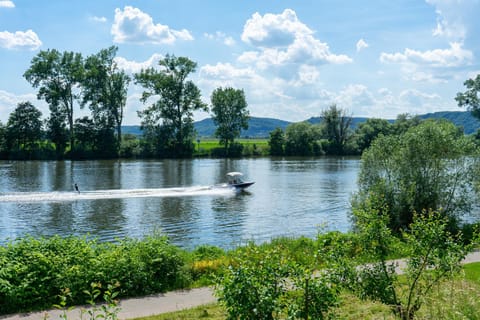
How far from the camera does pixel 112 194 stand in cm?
4084

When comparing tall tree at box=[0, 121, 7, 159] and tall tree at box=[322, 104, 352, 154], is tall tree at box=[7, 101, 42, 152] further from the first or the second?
tall tree at box=[322, 104, 352, 154]

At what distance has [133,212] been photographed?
32.6 m

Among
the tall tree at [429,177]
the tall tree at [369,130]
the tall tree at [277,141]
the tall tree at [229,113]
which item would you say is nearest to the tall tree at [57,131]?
the tall tree at [229,113]

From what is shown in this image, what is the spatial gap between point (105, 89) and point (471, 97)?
77.1 m

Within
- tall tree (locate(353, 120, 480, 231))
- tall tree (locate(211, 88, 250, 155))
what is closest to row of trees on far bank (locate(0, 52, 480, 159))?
tall tree (locate(211, 88, 250, 155))

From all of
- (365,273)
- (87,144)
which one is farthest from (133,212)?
(87,144)

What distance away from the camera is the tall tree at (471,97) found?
96.6 metres

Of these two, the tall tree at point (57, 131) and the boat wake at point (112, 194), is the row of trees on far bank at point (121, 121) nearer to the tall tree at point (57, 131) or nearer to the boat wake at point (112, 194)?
the tall tree at point (57, 131)

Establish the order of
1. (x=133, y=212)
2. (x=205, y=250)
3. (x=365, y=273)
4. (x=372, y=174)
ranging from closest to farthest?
1. (x=365, y=273)
2. (x=205, y=250)
3. (x=372, y=174)
4. (x=133, y=212)

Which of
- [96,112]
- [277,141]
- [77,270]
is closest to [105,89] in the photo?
[96,112]

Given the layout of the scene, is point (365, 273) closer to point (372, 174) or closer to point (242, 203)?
point (372, 174)

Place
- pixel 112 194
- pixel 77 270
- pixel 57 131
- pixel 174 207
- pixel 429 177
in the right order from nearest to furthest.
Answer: pixel 77 270
pixel 429 177
pixel 174 207
pixel 112 194
pixel 57 131

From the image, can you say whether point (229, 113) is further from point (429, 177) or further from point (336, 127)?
point (429, 177)

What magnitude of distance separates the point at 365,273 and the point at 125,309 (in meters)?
5.73
